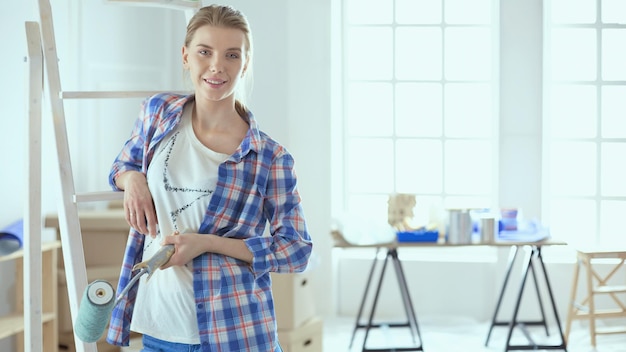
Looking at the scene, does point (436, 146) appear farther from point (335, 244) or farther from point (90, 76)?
point (90, 76)

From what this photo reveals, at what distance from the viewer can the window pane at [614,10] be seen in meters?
6.13

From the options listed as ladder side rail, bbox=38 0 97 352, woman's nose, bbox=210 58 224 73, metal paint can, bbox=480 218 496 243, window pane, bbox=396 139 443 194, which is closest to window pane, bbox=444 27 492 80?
window pane, bbox=396 139 443 194

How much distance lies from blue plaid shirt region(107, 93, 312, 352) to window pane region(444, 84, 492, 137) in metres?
4.34

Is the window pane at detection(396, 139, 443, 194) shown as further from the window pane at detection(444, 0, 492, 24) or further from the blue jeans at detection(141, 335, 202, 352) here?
the blue jeans at detection(141, 335, 202, 352)

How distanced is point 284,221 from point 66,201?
2.66 ft

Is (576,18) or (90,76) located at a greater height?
(576,18)

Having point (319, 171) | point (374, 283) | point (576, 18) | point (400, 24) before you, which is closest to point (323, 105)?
point (319, 171)

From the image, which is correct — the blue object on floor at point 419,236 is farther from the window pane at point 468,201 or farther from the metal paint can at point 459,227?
the window pane at point 468,201

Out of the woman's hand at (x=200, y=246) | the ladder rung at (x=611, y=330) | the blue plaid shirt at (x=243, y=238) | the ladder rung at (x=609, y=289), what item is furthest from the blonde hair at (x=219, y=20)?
the ladder rung at (x=611, y=330)

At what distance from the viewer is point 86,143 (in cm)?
514

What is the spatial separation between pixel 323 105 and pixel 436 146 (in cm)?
95

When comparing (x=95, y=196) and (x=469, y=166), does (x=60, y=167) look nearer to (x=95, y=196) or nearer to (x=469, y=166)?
(x=95, y=196)

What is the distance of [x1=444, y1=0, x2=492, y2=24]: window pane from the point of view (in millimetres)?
6281

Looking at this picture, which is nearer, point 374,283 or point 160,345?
point 160,345
